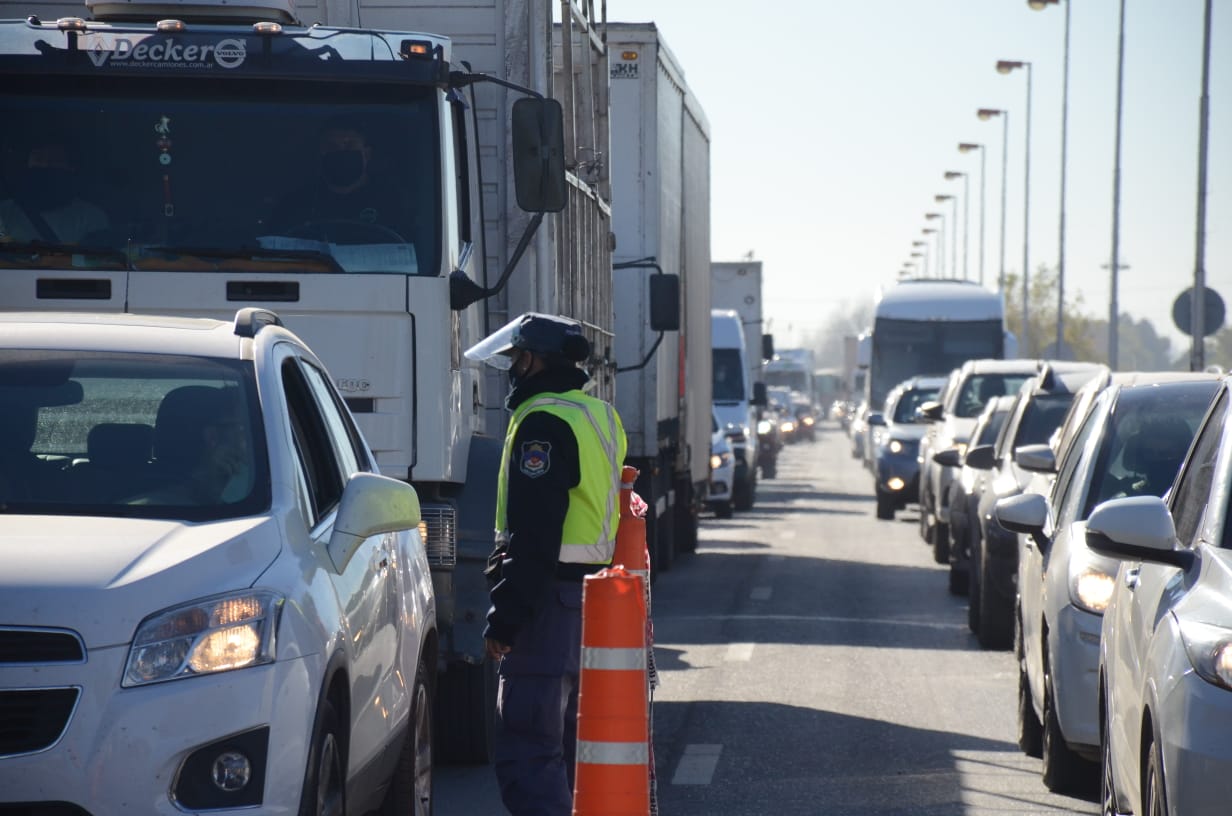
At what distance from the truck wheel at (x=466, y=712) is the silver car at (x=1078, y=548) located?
2.39 meters

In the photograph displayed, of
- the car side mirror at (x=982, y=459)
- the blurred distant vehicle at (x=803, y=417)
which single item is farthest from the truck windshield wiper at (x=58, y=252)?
the blurred distant vehicle at (x=803, y=417)

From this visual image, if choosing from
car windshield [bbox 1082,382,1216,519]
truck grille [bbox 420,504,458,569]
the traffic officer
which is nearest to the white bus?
car windshield [bbox 1082,382,1216,519]

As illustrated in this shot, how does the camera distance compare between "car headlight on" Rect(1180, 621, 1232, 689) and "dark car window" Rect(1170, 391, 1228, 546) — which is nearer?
"car headlight on" Rect(1180, 621, 1232, 689)

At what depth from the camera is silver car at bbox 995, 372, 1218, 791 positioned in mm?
8305

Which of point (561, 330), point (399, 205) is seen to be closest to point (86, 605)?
point (561, 330)

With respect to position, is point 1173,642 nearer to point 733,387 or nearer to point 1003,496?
point 1003,496

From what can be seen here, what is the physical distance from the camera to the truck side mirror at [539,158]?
9.05m

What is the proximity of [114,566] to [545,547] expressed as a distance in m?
1.96

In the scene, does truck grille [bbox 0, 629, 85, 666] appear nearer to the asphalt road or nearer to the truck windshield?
the asphalt road

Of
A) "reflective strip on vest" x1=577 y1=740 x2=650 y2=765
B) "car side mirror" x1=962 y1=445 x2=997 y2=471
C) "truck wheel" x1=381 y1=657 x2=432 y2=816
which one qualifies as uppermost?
"car side mirror" x1=962 y1=445 x2=997 y2=471

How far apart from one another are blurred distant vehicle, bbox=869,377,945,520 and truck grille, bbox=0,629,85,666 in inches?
992

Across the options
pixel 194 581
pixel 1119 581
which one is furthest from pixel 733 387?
pixel 194 581

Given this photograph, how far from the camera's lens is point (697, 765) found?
9508mm

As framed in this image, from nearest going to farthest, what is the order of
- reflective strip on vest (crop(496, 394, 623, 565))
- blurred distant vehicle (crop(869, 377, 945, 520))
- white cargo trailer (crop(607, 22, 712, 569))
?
reflective strip on vest (crop(496, 394, 623, 565)) → white cargo trailer (crop(607, 22, 712, 569)) → blurred distant vehicle (crop(869, 377, 945, 520))
